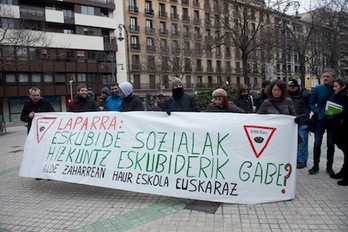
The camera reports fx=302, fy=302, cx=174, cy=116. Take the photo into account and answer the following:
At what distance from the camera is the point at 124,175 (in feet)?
14.9

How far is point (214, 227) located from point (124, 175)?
5.34 ft

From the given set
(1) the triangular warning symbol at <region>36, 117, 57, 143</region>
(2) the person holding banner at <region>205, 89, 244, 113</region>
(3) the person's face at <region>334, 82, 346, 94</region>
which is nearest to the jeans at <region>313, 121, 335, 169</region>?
(3) the person's face at <region>334, 82, 346, 94</region>

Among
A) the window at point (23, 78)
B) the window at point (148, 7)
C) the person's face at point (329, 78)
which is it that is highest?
the window at point (148, 7)

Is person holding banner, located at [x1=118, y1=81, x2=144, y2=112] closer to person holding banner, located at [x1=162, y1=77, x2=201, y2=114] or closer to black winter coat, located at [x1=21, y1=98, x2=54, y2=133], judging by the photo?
person holding banner, located at [x1=162, y1=77, x2=201, y2=114]

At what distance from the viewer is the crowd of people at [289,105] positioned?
4.93 meters

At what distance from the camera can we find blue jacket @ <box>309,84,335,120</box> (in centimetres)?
540

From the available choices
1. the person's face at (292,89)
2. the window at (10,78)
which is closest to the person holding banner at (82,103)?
the person's face at (292,89)

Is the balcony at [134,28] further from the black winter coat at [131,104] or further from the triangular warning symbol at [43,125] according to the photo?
the black winter coat at [131,104]

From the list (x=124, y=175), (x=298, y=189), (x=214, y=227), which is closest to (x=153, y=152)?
(x=124, y=175)

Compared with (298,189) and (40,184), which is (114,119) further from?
(298,189)

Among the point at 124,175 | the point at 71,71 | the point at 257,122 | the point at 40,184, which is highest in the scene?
the point at 71,71

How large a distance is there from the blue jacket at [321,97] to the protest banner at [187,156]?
155 centimetres

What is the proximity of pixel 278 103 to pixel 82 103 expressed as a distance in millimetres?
3770

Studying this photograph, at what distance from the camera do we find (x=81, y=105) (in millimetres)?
6121
